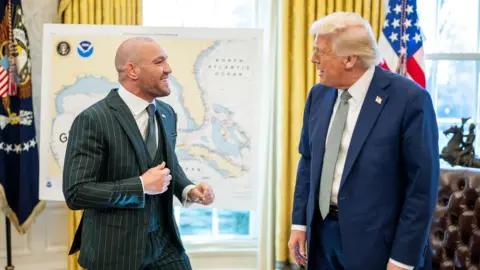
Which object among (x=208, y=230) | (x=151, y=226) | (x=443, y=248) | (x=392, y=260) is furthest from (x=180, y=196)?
(x=208, y=230)

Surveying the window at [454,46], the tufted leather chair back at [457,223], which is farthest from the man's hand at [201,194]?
the window at [454,46]

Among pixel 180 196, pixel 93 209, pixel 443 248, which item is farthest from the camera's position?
pixel 443 248

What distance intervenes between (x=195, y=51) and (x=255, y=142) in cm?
63

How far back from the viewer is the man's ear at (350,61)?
1837 mm

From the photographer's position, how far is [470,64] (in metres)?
3.67

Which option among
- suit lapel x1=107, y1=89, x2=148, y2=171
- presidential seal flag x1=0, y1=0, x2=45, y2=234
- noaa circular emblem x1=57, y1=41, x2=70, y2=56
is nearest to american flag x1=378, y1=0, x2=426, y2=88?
noaa circular emblem x1=57, y1=41, x2=70, y2=56

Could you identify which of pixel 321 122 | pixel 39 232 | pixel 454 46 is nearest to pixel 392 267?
pixel 321 122

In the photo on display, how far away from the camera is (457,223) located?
238 centimetres

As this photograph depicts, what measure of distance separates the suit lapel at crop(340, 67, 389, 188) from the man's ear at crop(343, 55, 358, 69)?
10 cm

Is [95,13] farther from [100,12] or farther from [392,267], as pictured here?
[392,267]

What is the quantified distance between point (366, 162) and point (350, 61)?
1.19ft

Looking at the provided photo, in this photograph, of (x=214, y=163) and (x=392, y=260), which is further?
(x=214, y=163)

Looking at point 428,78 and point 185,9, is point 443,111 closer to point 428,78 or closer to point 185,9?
point 428,78

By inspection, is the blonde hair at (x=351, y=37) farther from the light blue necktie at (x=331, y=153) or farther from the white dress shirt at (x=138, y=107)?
the white dress shirt at (x=138, y=107)
